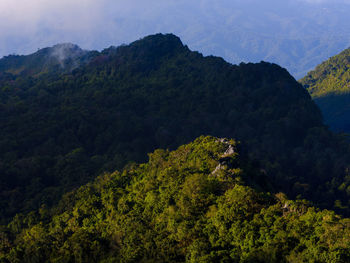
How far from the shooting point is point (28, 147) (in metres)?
43.2

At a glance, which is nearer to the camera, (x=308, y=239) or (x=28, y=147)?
(x=308, y=239)

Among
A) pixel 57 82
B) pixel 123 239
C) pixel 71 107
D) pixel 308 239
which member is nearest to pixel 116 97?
pixel 71 107

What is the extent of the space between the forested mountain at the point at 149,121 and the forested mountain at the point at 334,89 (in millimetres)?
18609

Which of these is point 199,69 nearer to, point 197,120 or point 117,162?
point 197,120

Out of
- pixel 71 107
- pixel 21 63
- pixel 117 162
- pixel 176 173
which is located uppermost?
pixel 21 63

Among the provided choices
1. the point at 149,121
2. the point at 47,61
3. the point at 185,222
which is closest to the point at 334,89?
the point at 149,121

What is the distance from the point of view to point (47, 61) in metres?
78.2

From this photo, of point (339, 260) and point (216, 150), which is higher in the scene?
point (216, 150)

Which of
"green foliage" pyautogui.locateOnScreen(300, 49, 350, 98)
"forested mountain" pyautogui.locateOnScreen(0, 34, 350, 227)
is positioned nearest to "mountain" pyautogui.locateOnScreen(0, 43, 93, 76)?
"forested mountain" pyautogui.locateOnScreen(0, 34, 350, 227)

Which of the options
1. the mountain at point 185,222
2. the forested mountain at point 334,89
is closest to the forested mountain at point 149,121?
the mountain at point 185,222

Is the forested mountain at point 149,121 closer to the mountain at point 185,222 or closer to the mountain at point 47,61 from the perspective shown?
the mountain at point 47,61

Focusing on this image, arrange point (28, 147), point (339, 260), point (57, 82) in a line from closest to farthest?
point (339, 260), point (28, 147), point (57, 82)

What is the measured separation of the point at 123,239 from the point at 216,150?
1108 cm

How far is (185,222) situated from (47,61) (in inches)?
2697
